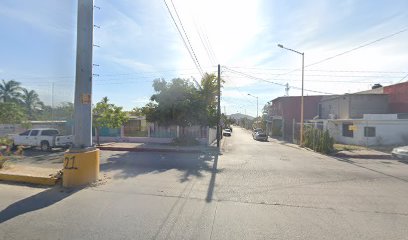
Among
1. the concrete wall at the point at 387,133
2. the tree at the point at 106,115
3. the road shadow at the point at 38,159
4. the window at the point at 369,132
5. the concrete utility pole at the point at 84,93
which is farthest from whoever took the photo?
the window at the point at 369,132

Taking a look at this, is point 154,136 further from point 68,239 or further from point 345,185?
point 68,239

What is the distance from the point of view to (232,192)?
8.13 m

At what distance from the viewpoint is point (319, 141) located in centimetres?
2286

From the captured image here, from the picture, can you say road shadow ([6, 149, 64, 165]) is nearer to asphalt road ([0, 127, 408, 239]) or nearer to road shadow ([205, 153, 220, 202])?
asphalt road ([0, 127, 408, 239])

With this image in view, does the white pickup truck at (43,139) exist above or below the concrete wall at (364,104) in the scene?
below

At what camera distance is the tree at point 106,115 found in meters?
22.9

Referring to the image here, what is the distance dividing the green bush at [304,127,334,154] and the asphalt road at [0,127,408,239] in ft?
39.1

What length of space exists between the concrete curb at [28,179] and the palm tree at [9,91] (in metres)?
42.9

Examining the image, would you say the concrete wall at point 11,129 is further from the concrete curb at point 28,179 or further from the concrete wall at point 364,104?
the concrete wall at point 364,104

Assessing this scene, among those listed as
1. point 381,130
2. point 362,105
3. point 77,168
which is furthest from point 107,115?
point 362,105

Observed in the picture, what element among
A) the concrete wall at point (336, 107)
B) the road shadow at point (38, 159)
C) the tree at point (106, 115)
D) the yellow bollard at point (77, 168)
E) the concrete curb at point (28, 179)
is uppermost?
the concrete wall at point (336, 107)

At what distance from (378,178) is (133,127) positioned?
66.1 ft

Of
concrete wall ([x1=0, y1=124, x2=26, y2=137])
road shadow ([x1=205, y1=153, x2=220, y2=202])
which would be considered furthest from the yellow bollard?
concrete wall ([x1=0, y1=124, x2=26, y2=137])

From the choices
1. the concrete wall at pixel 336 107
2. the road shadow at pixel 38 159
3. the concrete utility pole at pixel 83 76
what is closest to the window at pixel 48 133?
the road shadow at pixel 38 159
